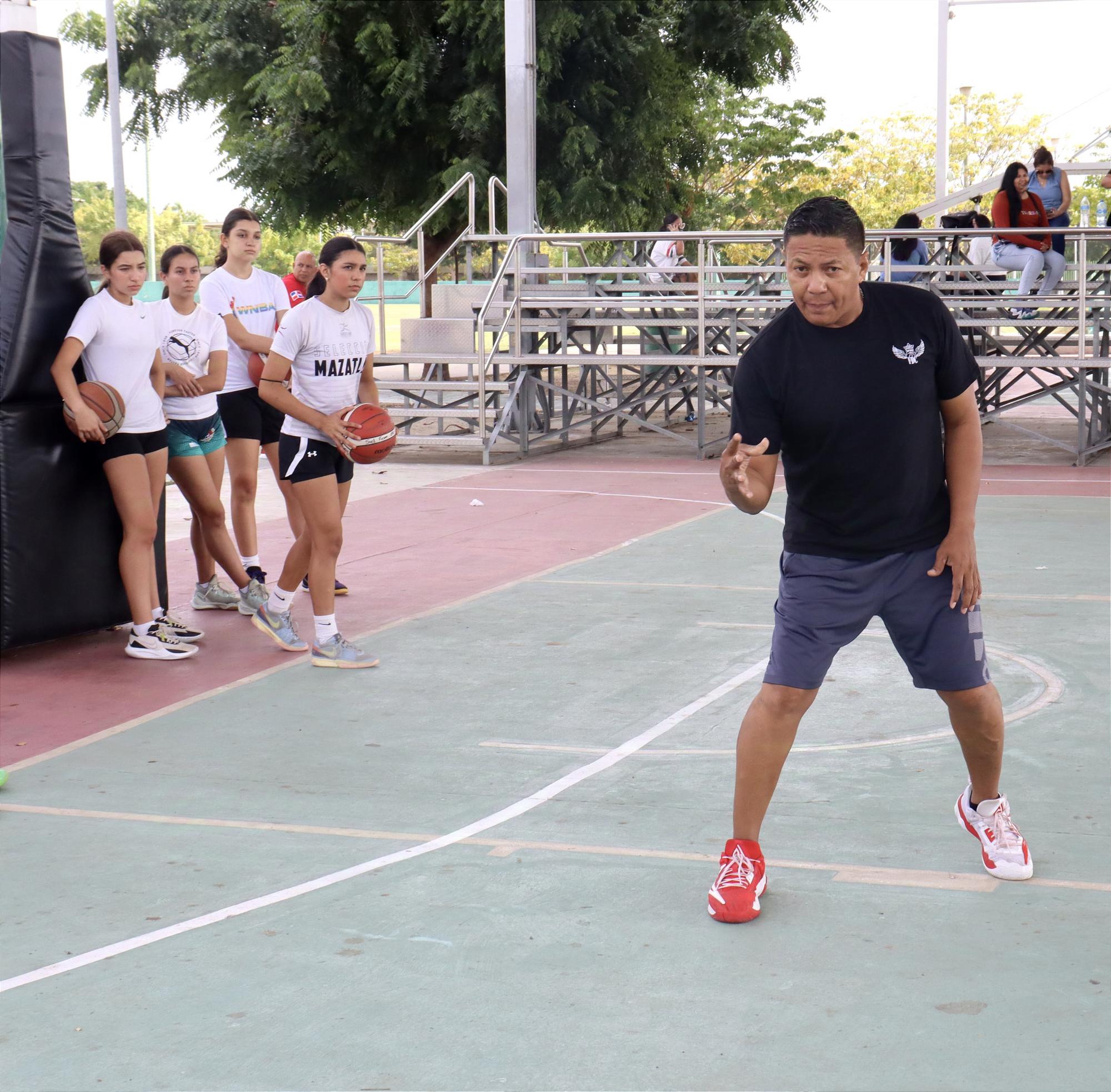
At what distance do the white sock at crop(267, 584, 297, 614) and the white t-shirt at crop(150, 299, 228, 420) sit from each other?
3.69 feet

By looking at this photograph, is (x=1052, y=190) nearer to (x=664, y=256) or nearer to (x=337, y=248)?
(x=664, y=256)

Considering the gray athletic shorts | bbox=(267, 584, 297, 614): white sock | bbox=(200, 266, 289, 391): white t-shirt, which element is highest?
bbox=(200, 266, 289, 391): white t-shirt

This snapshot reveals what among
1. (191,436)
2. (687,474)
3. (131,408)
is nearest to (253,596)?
(191,436)

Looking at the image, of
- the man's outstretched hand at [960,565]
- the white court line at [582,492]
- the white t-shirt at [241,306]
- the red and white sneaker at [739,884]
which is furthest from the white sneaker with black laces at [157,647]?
the white court line at [582,492]

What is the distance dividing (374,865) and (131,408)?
351 cm

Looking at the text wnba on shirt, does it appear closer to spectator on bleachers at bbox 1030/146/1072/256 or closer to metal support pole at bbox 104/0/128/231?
spectator on bleachers at bbox 1030/146/1072/256

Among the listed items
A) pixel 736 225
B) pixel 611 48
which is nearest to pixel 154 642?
pixel 611 48

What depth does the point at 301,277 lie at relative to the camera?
34.7ft

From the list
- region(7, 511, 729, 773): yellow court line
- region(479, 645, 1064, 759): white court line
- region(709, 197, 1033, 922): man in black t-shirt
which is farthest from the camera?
region(7, 511, 729, 773): yellow court line

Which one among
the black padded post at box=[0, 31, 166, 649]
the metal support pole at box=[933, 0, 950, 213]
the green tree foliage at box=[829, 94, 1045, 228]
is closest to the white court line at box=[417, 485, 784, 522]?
the black padded post at box=[0, 31, 166, 649]

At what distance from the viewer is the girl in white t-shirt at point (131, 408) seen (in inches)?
277

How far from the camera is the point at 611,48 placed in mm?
21812

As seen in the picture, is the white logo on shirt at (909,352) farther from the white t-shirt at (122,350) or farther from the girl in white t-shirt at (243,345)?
the girl in white t-shirt at (243,345)

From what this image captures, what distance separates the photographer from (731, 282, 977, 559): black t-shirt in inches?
156
